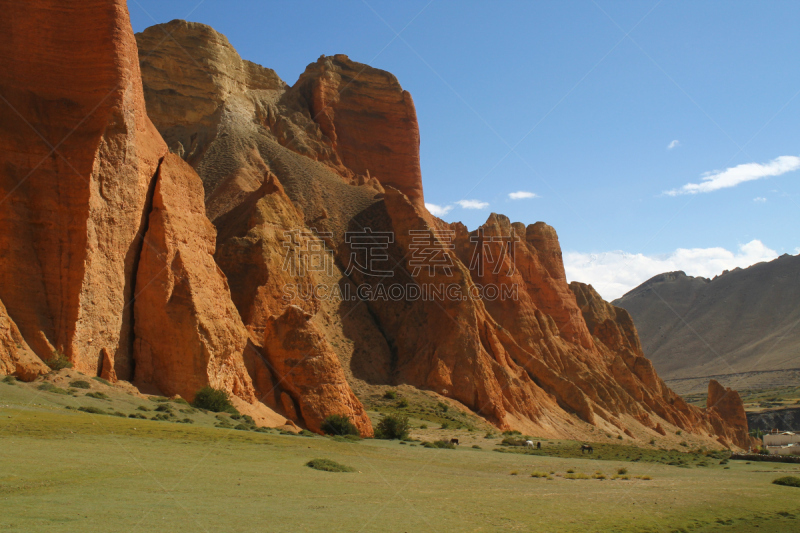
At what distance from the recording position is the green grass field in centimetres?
1295

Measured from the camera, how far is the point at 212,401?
27.9 meters

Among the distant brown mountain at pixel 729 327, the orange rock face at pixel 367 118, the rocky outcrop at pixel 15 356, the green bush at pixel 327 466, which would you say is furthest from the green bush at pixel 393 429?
the distant brown mountain at pixel 729 327

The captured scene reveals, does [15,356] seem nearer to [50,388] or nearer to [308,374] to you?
[50,388]

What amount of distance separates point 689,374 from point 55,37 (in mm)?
140999

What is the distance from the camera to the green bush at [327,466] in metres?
20.2

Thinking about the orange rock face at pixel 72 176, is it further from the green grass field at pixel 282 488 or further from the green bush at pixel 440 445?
the green bush at pixel 440 445

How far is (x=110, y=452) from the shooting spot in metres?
17.3

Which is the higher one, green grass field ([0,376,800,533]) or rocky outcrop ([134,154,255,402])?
rocky outcrop ([134,154,255,402])

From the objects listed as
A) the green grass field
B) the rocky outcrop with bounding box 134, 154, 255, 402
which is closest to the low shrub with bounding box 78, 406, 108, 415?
the green grass field

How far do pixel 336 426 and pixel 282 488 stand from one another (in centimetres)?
1460

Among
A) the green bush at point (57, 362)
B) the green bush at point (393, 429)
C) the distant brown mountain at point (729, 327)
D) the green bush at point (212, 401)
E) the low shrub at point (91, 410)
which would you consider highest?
the distant brown mountain at point (729, 327)

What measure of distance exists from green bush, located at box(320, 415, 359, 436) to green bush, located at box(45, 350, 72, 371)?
437 inches

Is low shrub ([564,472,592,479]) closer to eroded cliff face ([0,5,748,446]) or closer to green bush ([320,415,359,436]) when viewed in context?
green bush ([320,415,359,436])

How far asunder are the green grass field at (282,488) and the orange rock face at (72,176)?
4252 millimetres
